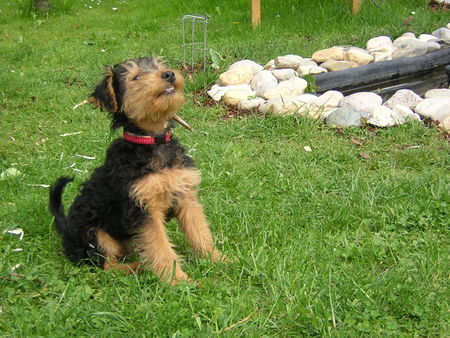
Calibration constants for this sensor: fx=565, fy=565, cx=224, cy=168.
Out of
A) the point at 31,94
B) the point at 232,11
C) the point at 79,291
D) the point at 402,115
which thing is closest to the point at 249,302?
the point at 79,291

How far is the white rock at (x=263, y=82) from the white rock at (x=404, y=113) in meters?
1.56

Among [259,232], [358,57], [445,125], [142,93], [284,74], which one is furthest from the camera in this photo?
[358,57]

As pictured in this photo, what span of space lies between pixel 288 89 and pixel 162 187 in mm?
3806

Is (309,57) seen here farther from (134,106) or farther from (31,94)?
(134,106)

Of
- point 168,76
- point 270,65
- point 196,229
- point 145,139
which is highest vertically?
point 168,76

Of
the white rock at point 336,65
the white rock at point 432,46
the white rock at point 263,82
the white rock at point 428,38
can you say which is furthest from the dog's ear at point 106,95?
the white rock at point 428,38

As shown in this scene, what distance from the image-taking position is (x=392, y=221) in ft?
13.6

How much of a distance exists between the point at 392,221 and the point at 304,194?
2.54 ft

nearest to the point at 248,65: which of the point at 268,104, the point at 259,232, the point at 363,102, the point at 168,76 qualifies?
the point at 268,104

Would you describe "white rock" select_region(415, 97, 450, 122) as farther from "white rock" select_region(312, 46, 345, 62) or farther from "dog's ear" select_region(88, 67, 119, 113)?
"dog's ear" select_region(88, 67, 119, 113)

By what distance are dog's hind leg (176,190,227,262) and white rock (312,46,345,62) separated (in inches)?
195

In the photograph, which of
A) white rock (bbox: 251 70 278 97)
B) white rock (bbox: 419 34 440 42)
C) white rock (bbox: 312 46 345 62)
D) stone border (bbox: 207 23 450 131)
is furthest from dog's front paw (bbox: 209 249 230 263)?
white rock (bbox: 419 34 440 42)

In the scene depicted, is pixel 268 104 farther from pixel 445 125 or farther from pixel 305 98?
pixel 445 125

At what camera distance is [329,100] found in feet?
21.6
